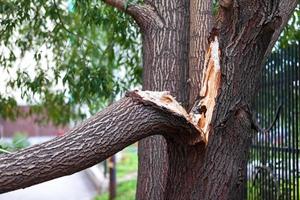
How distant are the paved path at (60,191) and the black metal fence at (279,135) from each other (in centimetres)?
713

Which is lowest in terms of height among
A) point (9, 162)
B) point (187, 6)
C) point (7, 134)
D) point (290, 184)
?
point (7, 134)

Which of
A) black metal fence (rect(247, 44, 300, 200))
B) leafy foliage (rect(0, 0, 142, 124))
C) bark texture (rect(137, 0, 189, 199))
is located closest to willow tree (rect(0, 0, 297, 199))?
Result: bark texture (rect(137, 0, 189, 199))

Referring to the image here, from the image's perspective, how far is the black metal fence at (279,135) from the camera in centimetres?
589

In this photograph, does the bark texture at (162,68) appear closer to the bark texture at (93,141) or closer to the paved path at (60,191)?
the bark texture at (93,141)

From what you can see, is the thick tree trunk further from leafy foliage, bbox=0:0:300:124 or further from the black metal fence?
leafy foliage, bbox=0:0:300:124

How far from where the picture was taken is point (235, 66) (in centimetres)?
362

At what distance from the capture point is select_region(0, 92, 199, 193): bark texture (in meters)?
3.04

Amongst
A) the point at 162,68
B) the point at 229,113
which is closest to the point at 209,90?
the point at 229,113

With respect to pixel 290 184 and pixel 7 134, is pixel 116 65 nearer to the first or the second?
pixel 290 184

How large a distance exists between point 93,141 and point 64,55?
5.18 m

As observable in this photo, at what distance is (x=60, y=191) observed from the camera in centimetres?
1442

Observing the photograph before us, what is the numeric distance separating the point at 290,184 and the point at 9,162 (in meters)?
3.68

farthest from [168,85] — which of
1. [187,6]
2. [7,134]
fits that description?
[7,134]

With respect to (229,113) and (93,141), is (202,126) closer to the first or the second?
(229,113)
